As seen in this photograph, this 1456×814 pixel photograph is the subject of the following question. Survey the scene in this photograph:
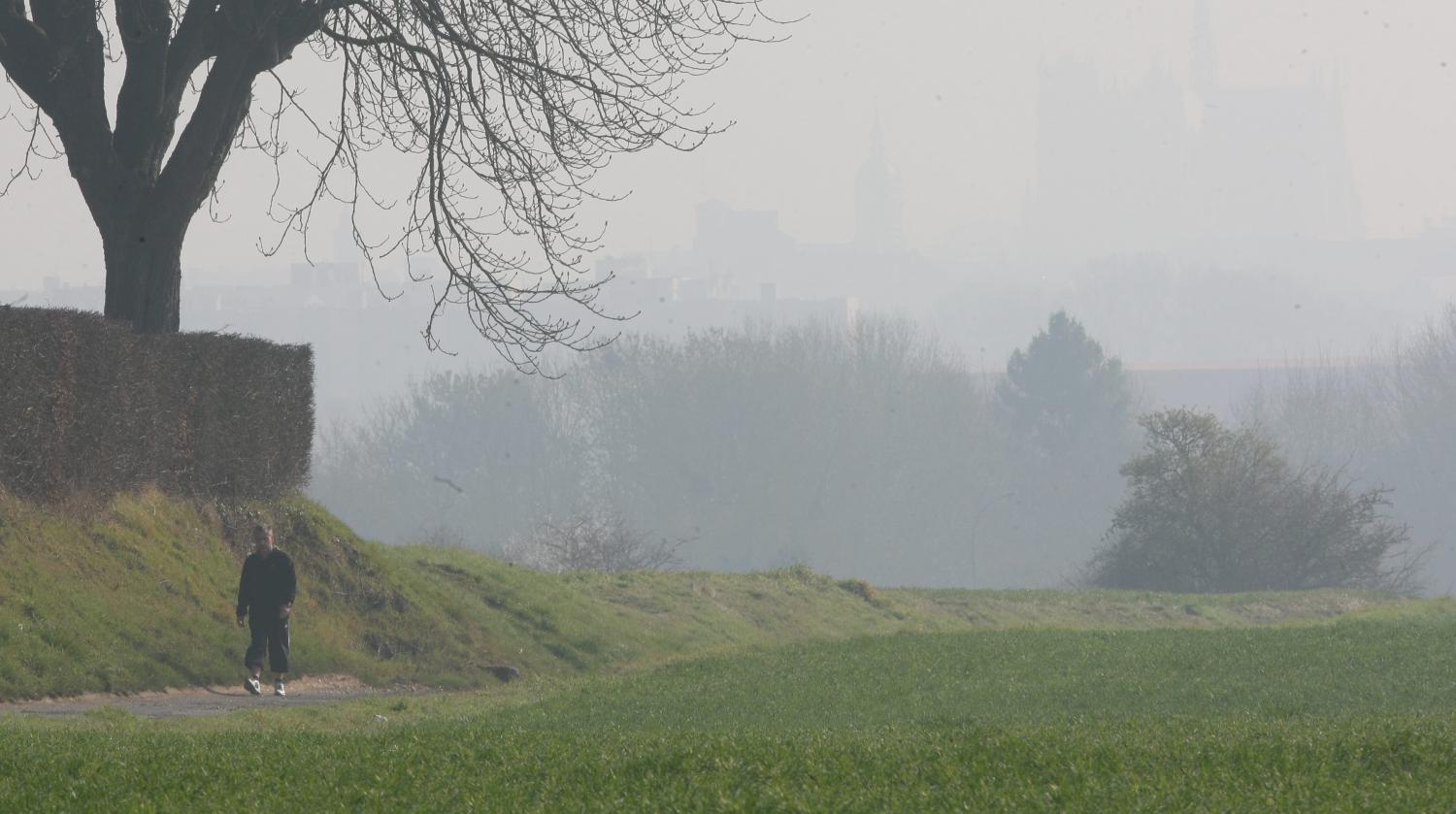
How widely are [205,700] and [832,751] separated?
34.6 feet

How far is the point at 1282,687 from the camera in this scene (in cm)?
1673

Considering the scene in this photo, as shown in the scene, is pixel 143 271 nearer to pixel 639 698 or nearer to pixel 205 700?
→ pixel 205 700

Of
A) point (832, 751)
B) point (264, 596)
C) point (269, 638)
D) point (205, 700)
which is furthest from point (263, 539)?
point (832, 751)

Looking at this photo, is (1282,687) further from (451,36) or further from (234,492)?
(234,492)

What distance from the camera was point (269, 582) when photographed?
18.9 metres

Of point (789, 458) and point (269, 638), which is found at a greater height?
point (789, 458)

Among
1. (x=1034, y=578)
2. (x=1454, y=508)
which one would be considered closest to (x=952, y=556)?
(x=1034, y=578)

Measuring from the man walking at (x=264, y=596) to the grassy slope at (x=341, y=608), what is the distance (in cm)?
95

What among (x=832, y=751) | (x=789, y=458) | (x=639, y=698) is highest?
(x=789, y=458)

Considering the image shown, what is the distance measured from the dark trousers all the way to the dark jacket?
4.7 inches

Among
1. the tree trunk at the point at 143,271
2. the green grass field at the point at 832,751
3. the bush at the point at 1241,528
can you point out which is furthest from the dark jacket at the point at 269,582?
the bush at the point at 1241,528

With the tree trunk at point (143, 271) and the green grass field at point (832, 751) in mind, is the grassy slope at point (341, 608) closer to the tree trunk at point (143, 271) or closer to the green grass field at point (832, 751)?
the tree trunk at point (143, 271)

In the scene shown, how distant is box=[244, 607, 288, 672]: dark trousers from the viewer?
62.2 feet

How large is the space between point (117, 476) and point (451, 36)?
291 inches
